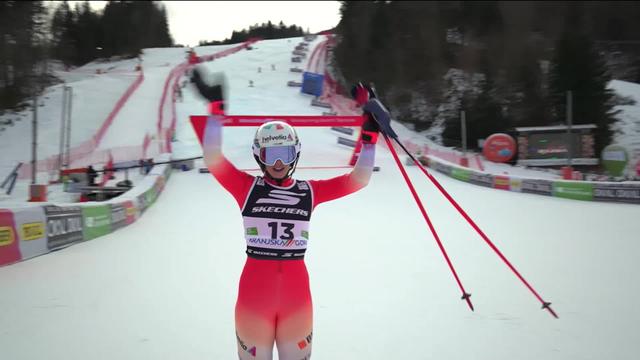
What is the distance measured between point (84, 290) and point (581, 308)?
5.83 metres


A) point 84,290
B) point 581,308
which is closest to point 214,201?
point 84,290

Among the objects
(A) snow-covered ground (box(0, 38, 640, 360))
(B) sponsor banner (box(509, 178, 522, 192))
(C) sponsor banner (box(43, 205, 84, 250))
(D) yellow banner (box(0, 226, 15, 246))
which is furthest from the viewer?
(B) sponsor banner (box(509, 178, 522, 192))

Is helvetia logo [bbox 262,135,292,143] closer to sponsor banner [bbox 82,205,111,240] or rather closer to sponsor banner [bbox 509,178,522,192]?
sponsor banner [bbox 82,205,111,240]

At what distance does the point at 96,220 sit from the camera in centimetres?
848

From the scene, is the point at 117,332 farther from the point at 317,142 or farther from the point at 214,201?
the point at 317,142

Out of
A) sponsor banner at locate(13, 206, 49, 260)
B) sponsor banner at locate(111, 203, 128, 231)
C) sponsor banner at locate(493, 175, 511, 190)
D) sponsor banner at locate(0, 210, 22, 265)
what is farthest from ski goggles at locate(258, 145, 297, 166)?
sponsor banner at locate(493, 175, 511, 190)

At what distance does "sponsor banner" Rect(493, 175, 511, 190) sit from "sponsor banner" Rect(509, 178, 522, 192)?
0.08 m

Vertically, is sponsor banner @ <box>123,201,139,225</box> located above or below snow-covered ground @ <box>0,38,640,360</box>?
above

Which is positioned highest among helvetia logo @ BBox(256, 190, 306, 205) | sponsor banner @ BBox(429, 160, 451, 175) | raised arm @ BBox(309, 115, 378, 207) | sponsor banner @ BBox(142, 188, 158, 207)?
sponsor banner @ BBox(429, 160, 451, 175)

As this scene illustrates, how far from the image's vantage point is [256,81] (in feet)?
129

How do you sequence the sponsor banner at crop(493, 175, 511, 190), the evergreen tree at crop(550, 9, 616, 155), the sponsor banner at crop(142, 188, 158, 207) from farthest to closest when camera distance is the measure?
the evergreen tree at crop(550, 9, 616, 155) → the sponsor banner at crop(493, 175, 511, 190) → the sponsor banner at crop(142, 188, 158, 207)

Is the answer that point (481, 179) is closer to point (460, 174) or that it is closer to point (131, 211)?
point (460, 174)

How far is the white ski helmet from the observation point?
247cm

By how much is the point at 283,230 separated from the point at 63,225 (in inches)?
252
